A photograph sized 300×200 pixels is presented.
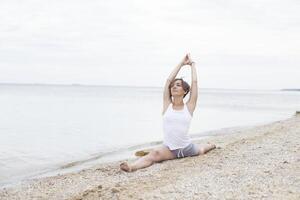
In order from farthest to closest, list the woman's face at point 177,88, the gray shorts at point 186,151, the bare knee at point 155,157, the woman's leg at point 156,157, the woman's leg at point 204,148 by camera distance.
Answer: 1. the woman's leg at point 204,148
2. the gray shorts at point 186,151
3. the bare knee at point 155,157
4. the woman's leg at point 156,157
5. the woman's face at point 177,88

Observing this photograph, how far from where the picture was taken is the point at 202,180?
786 centimetres

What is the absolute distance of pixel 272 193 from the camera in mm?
6840

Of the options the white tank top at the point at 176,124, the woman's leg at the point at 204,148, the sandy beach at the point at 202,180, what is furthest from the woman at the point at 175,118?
the woman's leg at the point at 204,148

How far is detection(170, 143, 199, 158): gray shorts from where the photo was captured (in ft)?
33.1

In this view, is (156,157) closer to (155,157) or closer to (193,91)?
(155,157)

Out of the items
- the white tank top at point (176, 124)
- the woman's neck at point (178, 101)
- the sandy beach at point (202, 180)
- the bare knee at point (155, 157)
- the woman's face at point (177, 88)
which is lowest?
the sandy beach at point (202, 180)

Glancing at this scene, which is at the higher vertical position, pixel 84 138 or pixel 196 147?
pixel 196 147

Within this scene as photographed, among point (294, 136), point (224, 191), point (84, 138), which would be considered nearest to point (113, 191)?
point (224, 191)

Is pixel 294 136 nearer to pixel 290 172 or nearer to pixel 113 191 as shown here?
pixel 290 172

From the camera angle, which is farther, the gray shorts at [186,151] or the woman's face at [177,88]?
the gray shorts at [186,151]

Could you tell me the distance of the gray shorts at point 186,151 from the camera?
10.1 metres

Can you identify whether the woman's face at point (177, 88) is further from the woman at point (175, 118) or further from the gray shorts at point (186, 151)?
the gray shorts at point (186, 151)

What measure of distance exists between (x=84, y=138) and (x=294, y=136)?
546 inches

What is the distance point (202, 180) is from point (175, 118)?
211cm
